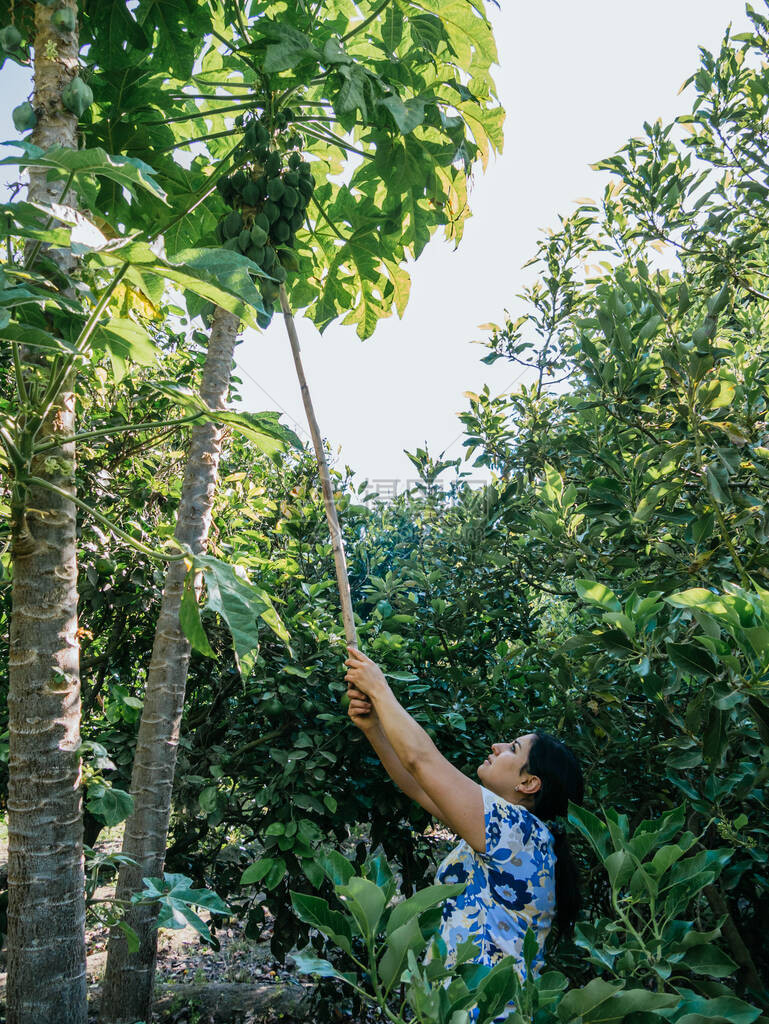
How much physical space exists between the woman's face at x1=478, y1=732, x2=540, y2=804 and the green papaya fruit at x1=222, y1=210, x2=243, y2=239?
177 cm

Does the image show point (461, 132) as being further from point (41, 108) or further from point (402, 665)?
point (402, 665)

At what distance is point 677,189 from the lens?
9.93ft

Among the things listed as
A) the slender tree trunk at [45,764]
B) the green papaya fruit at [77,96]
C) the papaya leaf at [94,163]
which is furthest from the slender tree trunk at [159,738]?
the papaya leaf at [94,163]

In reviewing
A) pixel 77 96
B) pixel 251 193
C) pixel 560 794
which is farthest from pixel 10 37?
pixel 560 794

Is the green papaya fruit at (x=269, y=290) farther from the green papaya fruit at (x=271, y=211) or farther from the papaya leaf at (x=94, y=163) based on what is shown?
the papaya leaf at (x=94, y=163)

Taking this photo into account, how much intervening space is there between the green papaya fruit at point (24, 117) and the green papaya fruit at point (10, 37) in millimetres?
280

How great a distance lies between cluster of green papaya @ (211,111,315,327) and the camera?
2.06 metres

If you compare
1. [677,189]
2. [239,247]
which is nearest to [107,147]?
[239,247]

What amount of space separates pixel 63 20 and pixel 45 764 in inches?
67.1

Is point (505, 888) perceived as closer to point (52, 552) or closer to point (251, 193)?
point (52, 552)

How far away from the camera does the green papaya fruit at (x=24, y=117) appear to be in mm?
1657

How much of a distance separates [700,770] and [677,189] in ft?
7.71

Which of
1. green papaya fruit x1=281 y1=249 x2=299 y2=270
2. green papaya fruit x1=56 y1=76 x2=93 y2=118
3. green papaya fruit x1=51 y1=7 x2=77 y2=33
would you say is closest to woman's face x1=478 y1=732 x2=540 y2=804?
green papaya fruit x1=281 y1=249 x2=299 y2=270

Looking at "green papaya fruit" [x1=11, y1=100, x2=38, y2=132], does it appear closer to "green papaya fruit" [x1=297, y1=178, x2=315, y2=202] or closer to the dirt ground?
"green papaya fruit" [x1=297, y1=178, x2=315, y2=202]
